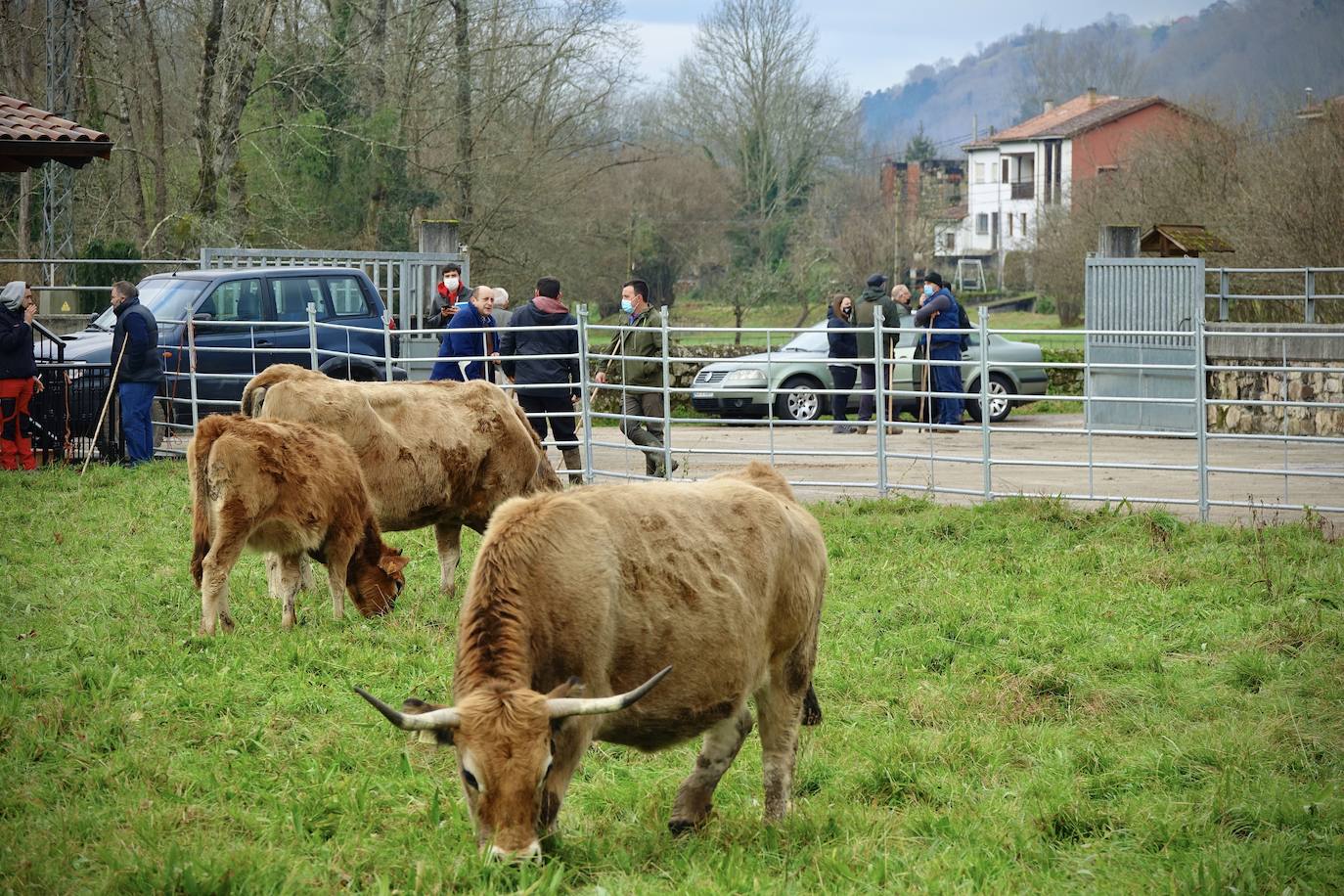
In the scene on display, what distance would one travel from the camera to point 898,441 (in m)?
17.2

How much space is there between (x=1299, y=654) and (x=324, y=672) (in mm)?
5280

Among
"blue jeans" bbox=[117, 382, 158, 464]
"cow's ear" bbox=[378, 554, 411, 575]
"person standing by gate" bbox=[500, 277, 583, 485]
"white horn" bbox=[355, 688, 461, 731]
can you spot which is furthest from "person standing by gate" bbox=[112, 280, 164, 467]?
"white horn" bbox=[355, 688, 461, 731]

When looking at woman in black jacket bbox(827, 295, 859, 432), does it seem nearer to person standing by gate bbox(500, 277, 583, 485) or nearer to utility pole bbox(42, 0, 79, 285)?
person standing by gate bbox(500, 277, 583, 485)

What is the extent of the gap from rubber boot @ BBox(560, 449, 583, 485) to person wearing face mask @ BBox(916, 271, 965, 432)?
5173 millimetres

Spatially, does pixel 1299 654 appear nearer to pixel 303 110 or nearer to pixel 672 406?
pixel 672 406

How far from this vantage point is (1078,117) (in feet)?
237

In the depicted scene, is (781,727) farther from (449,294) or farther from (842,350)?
(449,294)

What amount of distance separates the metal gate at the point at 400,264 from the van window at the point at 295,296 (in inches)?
73.6

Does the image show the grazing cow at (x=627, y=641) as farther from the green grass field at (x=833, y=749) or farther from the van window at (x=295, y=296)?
the van window at (x=295, y=296)

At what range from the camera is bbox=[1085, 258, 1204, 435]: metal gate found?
60.5ft

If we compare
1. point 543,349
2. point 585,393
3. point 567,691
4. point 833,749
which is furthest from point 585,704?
point 543,349

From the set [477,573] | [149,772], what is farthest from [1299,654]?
[149,772]

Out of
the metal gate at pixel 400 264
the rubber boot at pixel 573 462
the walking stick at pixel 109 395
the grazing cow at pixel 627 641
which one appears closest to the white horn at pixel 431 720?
the grazing cow at pixel 627 641

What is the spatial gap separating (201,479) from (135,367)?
25.4 feet
